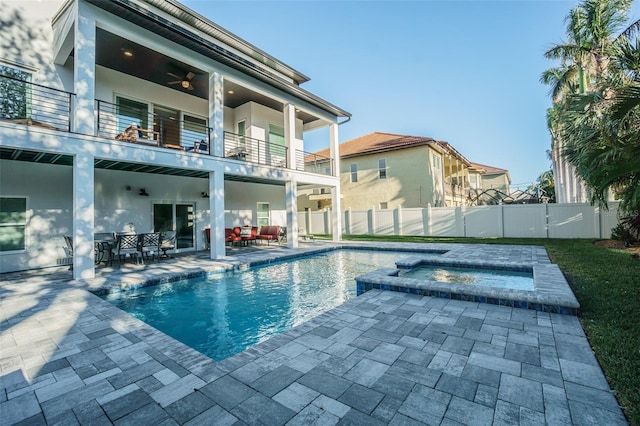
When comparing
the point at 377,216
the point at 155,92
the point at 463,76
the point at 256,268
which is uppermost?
the point at 463,76

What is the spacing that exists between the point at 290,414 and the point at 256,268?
7693mm

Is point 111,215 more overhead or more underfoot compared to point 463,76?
more underfoot

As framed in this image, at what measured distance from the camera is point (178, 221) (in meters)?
12.7

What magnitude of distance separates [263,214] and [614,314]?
48.1 feet

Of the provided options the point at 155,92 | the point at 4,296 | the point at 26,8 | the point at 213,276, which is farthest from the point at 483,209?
the point at 26,8

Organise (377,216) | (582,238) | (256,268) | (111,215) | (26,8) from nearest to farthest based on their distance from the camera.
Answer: (26,8) → (256,268) → (111,215) → (582,238) → (377,216)

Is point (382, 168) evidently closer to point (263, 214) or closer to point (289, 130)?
point (263, 214)

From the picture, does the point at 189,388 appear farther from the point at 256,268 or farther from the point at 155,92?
the point at 155,92

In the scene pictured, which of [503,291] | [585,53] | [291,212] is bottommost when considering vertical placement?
[503,291]

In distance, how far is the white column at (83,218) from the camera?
23.6ft

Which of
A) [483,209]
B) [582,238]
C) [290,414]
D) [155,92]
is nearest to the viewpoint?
[290,414]

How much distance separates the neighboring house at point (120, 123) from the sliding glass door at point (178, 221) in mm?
43

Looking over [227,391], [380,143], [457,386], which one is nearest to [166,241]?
[227,391]

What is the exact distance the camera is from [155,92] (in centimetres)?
1163
